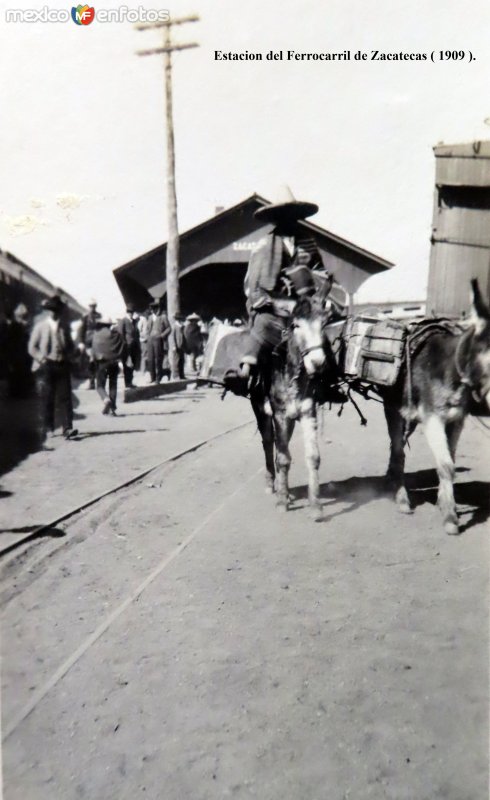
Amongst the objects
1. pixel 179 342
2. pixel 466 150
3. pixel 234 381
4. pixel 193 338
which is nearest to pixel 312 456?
pixel 234 381

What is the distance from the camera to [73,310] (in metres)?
13.0

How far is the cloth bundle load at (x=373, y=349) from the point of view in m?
5.02

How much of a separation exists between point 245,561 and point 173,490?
67.0 inches

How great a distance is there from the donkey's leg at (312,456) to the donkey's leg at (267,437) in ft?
1.56

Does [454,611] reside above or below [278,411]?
below

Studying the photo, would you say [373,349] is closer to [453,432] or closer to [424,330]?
[424,330]

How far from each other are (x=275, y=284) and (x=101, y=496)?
2355mm

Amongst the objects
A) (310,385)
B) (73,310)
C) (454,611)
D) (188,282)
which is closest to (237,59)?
(310,385)

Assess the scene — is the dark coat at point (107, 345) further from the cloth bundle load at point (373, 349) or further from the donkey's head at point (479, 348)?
the donkey's head at point (479, 348)

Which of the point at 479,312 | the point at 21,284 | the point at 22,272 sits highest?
the point at 22,272

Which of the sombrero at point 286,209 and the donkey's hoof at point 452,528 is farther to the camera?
the donkey's hoof at point 452,528

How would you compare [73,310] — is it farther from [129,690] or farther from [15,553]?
[129,690]

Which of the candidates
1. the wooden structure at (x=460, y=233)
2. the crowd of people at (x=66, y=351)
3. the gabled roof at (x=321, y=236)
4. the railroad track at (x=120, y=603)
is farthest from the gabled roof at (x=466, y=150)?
the crowd of people at (x=66, y=351)

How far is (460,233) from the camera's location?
8.18 metres
